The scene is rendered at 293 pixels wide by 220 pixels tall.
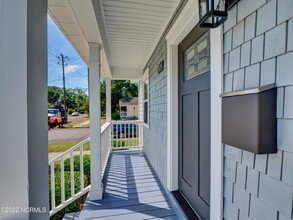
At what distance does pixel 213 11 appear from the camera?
103cm

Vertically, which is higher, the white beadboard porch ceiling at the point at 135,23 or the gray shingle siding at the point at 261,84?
the white beadboard porch ceiling at the point at 135,23

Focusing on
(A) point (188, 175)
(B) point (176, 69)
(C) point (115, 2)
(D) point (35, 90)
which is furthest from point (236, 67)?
(C) point (115, 2)

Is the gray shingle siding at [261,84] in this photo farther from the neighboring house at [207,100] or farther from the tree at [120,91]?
the tree at [120,91]

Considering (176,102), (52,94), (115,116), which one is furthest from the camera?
(115,116)

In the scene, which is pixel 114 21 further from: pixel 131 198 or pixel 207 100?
pixel 131 198

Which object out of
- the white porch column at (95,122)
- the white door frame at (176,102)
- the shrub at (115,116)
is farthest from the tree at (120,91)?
the white door frame at (176,102)

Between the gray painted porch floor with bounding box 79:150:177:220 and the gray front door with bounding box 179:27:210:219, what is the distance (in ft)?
1.37

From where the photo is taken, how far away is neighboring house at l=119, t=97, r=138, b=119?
23672mm

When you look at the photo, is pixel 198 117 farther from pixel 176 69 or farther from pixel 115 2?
pixel 115 2

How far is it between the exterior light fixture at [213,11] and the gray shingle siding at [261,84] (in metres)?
0.10

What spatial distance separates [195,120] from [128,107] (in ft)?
73.3

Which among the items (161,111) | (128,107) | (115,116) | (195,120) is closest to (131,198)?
(161,111)

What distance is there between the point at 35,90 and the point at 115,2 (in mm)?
1801

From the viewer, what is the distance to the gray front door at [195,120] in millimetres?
1678
